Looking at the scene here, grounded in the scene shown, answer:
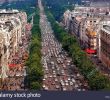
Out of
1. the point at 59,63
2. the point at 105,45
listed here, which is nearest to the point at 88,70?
the point at 105,45

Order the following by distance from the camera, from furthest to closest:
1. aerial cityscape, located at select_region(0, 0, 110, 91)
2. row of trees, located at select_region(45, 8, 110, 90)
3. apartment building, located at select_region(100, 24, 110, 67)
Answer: apartment building, located at select_region(100, 24, 110, 67) → aerial cityscape, located at select_region(0, 0, 110, 91) → row of trees, located at select_region(45, 8, 110, 90)

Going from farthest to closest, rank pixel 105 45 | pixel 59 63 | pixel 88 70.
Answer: pixel 59 63, pixel 105 45, pixel 88 70

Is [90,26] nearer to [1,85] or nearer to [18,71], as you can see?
[18,71]

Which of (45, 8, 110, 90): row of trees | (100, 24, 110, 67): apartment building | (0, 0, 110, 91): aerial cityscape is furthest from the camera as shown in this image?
(100, 24, 110, 67): apartment building

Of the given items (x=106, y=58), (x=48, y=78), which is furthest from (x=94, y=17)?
(x=48, y=78)

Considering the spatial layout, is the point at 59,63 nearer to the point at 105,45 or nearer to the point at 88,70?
the point at 105,45

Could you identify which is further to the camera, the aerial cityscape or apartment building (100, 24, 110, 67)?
apartment building (100, 24, 110, 67)

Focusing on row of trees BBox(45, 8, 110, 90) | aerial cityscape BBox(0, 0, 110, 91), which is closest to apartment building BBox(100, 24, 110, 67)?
aerial cityscape BBox(0, 0, 110, 91)

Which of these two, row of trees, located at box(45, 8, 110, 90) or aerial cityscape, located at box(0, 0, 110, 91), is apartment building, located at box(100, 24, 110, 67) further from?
row of trees, located at box(45, 8, 110, 90)

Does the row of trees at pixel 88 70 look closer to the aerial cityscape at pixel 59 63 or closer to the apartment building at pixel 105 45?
the aerial cityscape at pixel 59 63

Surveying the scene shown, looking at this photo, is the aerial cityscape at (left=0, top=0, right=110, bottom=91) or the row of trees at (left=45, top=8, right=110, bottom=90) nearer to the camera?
the row of trees at (left=45, top=8, right=110, bottom=90)

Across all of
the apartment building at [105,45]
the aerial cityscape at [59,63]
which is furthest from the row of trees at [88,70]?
the apartment building at [105,45]
